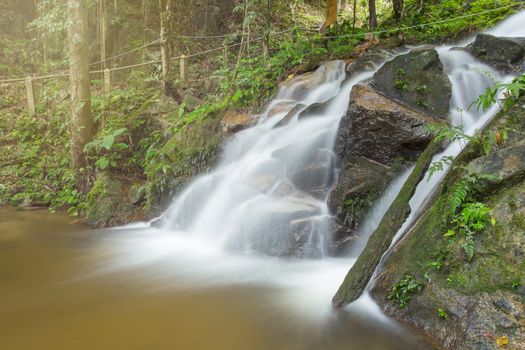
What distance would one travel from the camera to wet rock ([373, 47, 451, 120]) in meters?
6.02

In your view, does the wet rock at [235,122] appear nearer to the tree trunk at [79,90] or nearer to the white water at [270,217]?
the white water at [270,217]

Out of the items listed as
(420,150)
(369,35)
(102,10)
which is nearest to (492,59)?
(420,150)

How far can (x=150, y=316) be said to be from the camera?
3.96 meters

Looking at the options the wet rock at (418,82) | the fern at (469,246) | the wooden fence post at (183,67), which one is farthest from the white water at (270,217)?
the wooden fence post at (183,67)

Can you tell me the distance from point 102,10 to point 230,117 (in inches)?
299

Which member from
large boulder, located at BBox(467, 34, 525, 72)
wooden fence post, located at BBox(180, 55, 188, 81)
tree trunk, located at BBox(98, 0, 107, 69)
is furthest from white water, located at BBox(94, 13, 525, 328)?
tree trunk, located at BBox(98, 0, 107, 69)

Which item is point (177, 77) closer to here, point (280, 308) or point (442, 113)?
point (442, 113)

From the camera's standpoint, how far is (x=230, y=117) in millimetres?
8773

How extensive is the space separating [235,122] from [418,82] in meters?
3.77

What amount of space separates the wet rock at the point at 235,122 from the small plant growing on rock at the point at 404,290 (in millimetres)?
5358

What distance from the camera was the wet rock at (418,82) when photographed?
6023mm

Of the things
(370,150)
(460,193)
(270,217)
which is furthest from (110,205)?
(460,193)

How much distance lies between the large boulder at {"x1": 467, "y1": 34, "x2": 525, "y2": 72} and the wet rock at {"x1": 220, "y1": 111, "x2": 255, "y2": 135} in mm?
4634

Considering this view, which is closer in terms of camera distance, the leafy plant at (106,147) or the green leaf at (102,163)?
the leafy plant at (106,147)
